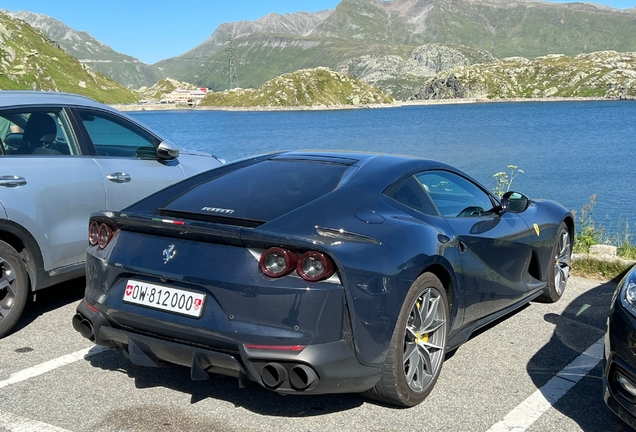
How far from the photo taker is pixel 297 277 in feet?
10.6

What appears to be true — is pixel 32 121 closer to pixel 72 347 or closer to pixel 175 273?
pixel 72 347

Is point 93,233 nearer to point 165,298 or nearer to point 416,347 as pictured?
point 165,298

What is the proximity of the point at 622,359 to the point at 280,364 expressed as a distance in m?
1.70

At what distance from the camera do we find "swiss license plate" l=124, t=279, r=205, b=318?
3355mm

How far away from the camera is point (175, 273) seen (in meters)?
3.41

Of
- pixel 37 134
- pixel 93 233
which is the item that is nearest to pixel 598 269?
pixel 93 233

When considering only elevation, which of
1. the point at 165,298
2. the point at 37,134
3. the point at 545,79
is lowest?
the point at 545,79

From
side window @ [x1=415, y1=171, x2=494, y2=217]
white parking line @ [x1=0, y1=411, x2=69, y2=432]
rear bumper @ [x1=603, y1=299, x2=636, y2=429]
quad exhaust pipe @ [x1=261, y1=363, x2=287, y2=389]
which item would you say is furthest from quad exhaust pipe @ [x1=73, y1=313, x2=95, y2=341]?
rear bumper @ [x1=603, y1=299, x2=636, y2=429]

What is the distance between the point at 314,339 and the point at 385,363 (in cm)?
51

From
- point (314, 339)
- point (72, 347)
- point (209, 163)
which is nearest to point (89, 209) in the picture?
point (72, 347)

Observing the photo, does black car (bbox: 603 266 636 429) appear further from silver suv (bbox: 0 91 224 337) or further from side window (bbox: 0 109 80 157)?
side window (bbox: 0 109 80 157)

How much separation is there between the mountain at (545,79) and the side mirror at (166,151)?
173 meters

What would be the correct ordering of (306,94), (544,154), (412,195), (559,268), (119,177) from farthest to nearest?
1. (306,94)
2. (544,154)
3. (559,268)
4. (119,177)
5. (412,195)

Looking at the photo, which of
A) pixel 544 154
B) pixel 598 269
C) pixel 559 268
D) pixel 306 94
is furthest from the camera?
pixel 306 94
